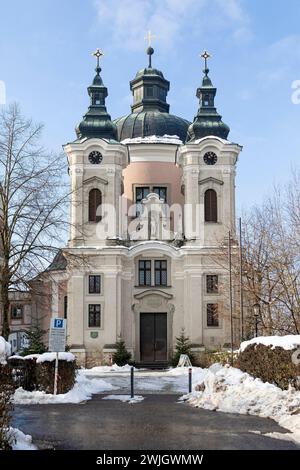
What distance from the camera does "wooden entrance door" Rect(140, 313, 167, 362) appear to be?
145 feet

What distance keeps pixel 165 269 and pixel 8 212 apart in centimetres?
2066

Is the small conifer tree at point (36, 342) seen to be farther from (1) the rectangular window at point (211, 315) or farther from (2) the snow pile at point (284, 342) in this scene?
(2) the snow pile at point (284, 342)

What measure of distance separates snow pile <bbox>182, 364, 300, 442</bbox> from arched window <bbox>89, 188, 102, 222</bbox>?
26069 mm

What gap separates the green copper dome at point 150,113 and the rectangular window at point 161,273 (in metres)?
12.9

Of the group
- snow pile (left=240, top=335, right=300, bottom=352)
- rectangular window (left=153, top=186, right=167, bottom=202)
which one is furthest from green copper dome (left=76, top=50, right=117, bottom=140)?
snow pile (left=240, top=335, right=300, bottom=352)

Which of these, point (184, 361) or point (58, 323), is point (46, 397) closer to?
point (58, 323)

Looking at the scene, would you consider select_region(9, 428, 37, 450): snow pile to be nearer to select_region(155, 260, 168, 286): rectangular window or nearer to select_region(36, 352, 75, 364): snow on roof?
select_region(36, 352, 75, 364): snow on roof

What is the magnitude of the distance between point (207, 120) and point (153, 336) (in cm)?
1594

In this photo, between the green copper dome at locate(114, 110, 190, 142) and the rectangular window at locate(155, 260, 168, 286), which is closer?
the rectangular window at locate(155, 260, 168, 286)

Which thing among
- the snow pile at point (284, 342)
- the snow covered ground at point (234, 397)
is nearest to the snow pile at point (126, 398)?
the snow covered ground at point (234, 397)

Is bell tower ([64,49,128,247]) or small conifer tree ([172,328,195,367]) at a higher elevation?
bell tower ([64,49,128,247])

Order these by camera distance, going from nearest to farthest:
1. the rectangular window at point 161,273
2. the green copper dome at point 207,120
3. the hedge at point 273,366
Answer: the hedge at point 273,366 → the rectangular window at point 161,273 → the green copper dome at point 207,120

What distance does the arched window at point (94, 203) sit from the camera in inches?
1766

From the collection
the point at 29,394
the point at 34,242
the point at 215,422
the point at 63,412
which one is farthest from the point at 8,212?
the point at 215,422
